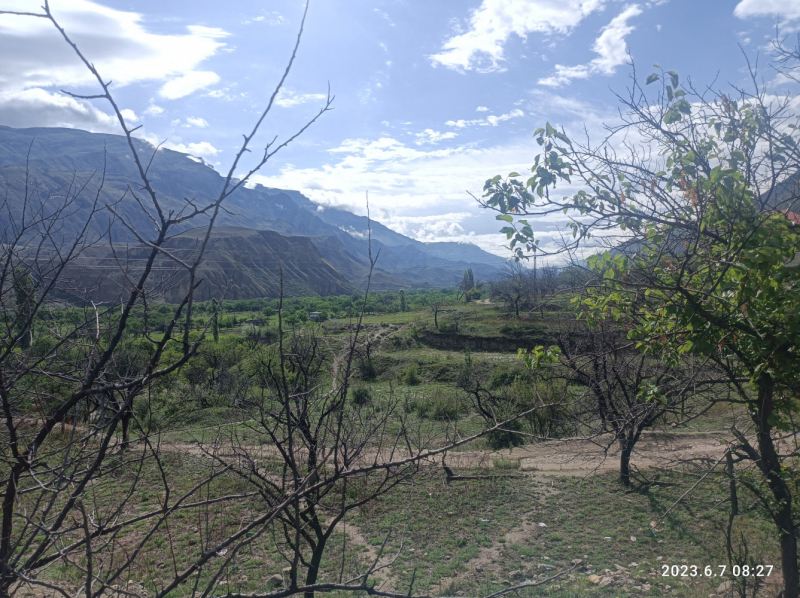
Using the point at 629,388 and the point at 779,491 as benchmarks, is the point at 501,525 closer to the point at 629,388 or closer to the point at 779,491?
the point at 629,388

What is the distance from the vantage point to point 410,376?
27.5 m

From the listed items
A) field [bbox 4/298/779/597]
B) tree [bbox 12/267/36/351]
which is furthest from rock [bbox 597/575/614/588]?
tree [bbox 12/267/36/351]

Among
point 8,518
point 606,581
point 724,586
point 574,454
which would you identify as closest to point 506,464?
point 574,454

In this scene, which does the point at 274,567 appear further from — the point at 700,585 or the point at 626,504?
the point at 626,504

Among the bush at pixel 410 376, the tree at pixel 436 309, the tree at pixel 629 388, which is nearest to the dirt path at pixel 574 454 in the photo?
the tree at pixel 629 388

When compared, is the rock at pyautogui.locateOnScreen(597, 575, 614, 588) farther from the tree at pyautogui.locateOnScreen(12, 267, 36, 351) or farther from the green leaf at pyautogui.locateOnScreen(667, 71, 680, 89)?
the tree at pyautogui.locateOnScreen(12, 267, 36, 351)

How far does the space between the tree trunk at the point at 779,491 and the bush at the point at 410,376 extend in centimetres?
2387

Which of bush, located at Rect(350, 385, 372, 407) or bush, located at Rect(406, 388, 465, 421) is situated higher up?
bush, located at Rect(350, 385, 372, 407)

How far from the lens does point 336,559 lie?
675cm

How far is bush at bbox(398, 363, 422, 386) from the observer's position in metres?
27.3

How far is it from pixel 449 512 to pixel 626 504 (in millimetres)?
3199

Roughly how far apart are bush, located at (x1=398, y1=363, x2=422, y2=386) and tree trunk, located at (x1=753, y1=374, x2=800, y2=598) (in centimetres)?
2387

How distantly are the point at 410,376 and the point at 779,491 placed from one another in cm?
2445

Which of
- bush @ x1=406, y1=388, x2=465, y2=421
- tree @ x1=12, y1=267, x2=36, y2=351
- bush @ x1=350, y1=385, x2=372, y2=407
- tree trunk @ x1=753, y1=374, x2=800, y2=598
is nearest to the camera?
tree @ x1=12, y1=267, x2=36, y2=351
